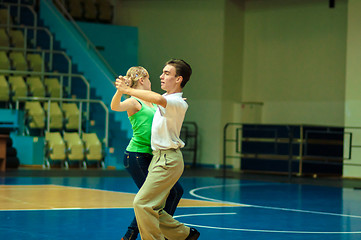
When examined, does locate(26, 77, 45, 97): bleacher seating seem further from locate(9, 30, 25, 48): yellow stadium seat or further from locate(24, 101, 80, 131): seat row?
locate(9, 30, 25, 48): yellow stadium seat

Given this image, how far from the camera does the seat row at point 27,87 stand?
17.3 meters

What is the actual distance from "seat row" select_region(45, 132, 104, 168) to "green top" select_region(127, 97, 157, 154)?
11.4 m

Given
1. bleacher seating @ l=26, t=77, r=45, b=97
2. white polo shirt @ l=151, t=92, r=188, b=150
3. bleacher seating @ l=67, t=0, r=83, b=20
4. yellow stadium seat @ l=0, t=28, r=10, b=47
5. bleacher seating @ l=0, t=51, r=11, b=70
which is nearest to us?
white polo shirt @ l=151, t=92, r=188, b=150

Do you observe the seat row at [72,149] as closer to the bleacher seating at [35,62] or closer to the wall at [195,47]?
the bleacher seating at [35,62]

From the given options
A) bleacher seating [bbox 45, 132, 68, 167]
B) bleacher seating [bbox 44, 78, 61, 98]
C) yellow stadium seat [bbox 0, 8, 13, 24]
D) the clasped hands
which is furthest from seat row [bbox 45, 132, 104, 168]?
the clasped hands

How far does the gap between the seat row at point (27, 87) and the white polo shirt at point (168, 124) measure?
41.6ft

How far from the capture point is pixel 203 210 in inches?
372

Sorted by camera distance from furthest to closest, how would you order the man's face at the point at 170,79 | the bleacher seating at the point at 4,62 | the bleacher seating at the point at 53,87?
the bleacher seating at the point at 53,87, the bleacher seating at the point at 4,62, the man's face at the point at 170,79

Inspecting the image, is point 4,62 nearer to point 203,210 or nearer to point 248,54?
point 248,54

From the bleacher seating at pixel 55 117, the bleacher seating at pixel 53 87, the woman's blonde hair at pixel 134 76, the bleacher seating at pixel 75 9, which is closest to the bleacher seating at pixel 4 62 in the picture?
the bleacher seating at pixel 53 87

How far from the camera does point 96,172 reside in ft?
53.1

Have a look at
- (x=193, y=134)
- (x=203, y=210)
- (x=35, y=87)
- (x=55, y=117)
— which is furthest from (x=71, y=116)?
(x=203, y=210)

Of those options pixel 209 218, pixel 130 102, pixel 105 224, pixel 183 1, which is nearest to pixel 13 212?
pixel 105 224

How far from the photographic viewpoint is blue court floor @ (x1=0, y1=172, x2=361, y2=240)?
7.27 metres
